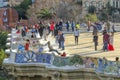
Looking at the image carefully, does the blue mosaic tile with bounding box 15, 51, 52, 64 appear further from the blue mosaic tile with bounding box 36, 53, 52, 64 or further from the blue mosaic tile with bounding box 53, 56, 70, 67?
the blue mosaic tile with bounding box 53, 56, 70, 67

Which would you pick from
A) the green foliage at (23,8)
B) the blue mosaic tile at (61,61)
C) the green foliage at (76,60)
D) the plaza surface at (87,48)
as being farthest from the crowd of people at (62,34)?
the green foliage at (23,8)

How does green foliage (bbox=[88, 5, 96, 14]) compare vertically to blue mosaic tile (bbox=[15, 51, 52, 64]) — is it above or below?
above

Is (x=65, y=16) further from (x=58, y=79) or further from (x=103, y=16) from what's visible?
(x=58, y=79)

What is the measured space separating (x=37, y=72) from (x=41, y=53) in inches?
44.5

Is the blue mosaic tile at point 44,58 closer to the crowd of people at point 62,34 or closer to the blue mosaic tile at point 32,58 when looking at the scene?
the blue mosaic tile at point 32,58

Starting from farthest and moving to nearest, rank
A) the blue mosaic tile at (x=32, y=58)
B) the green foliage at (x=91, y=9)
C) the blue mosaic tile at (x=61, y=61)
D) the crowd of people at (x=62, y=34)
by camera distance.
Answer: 1. the green foliage at (x=91, y=9)
2. the crowd of people at (x=62, y=34)
3. the blue mosaic tile at (x=32, y=58)
4. the blue mosaic tile at (x=61, y=61)

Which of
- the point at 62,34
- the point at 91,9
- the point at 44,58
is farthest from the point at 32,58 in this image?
Result: the point at 91,9

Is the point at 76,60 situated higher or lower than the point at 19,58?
higher

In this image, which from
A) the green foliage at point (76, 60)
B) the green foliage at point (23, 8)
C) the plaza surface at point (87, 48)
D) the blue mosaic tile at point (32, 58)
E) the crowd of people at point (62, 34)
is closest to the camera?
the green foliage at point (76, 60)

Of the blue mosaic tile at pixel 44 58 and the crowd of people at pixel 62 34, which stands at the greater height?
the crowd of people at pixel 62 34

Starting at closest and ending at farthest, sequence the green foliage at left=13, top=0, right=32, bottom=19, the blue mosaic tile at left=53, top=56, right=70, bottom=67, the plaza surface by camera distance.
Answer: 1. the blue mosaic tile at left=53, top=56, right=70, bottom=67
2. the plaza surface
3. the green foliage at left=13, top=0, right=32, bottom=19

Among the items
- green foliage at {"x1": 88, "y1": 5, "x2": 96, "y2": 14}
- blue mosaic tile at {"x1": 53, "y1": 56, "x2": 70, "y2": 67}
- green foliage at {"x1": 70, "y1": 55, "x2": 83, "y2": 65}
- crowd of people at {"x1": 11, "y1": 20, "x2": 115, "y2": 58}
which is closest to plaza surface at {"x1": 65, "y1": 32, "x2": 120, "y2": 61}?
crowd of people at {"x1": 11, "y1": 20, "x2": 115, "y2": 58}

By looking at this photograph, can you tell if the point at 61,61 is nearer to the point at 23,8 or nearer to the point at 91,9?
the point at 23,8

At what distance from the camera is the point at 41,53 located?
27.4m
